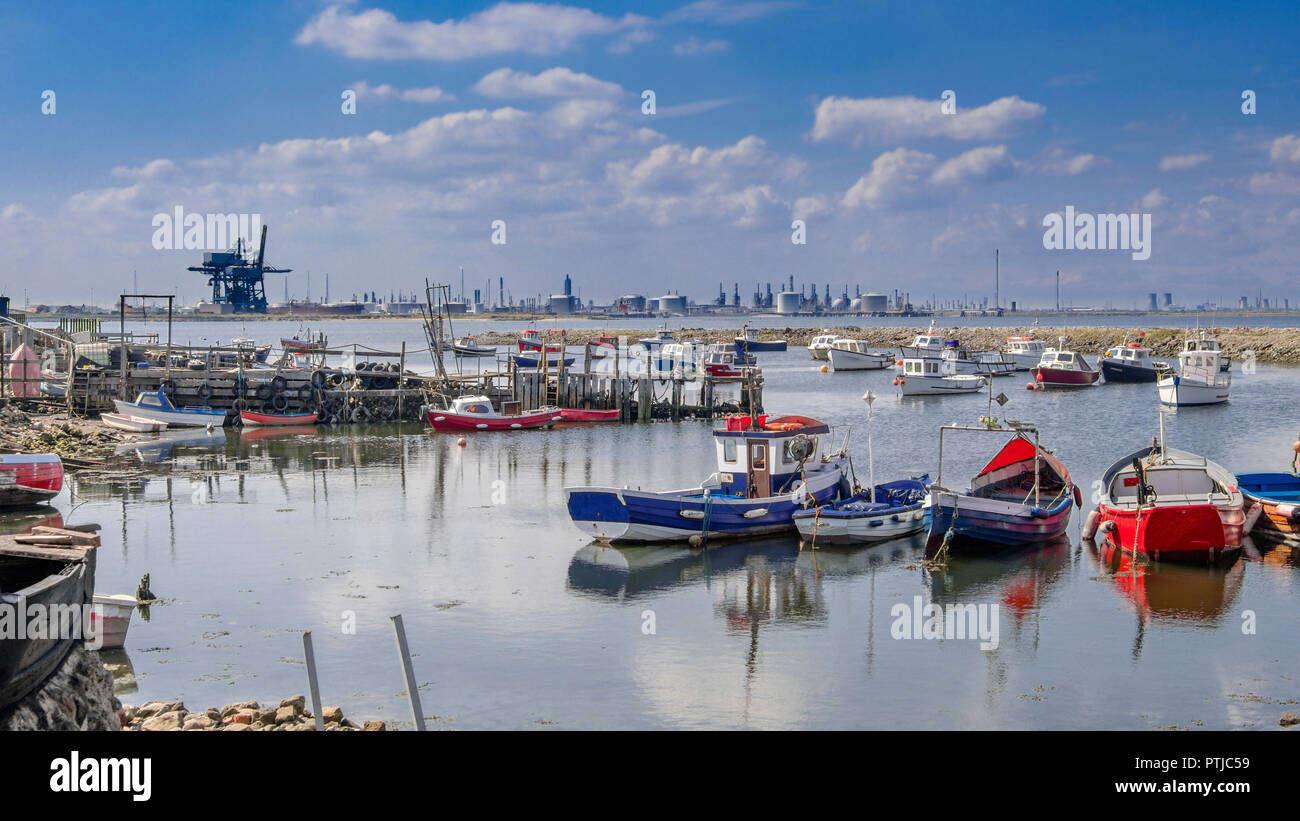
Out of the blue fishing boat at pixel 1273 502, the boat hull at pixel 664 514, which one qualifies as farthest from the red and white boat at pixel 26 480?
the blue fishing boat at pixel 1273 502

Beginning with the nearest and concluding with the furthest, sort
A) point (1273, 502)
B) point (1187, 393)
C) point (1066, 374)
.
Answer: point (1273, 502) → point (1187, 393) → point (1066, 374)

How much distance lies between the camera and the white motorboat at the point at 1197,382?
175ft

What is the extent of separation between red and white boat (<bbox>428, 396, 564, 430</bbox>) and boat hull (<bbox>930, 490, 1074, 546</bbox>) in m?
25.5

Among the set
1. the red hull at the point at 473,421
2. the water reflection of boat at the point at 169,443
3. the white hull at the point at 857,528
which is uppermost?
the red hull at the point at 473,421

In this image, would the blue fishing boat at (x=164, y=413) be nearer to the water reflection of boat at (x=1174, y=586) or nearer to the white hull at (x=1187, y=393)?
the water reflection of boat at (x=1174, y=586)

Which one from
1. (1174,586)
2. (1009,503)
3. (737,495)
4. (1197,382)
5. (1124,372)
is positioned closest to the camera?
(1174,586)

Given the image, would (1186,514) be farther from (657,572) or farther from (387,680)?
(387,680)

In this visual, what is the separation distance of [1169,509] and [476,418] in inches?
1154

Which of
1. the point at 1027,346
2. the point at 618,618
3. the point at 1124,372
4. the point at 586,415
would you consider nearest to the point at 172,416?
the point at 586,415

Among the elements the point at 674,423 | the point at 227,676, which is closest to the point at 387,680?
the point at 227,676

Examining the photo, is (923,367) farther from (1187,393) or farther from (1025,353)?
(1025,353)

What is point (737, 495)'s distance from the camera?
24594 mm

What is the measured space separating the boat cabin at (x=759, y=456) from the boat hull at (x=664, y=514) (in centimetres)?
70
